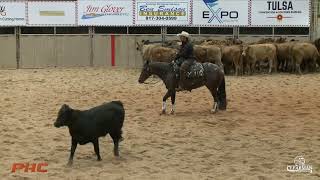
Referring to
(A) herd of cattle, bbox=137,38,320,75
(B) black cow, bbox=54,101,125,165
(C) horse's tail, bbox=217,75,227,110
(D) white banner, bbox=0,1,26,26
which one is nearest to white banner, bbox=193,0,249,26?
(A) herd of cattle, bbox=137,38,320,75

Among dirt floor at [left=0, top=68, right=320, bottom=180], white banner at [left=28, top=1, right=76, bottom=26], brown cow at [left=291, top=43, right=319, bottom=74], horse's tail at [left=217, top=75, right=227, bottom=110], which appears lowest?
dirt floor at [left=0, top=68, right=320, bottom=180]

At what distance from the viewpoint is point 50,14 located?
26719 mm

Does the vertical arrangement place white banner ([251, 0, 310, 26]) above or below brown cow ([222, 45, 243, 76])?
above

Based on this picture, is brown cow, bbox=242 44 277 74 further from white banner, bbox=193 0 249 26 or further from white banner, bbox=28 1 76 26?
white banner, bbox=28 1 76 26

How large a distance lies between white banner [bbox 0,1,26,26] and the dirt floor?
8251mm

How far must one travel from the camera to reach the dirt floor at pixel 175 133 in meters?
8.30

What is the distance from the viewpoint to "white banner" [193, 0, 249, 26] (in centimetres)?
2611

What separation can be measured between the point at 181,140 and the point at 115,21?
17.0 meters

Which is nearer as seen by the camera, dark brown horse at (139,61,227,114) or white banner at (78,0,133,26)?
dark brown horse at (139,61,227,114)

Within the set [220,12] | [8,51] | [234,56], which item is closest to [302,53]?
[234,56]

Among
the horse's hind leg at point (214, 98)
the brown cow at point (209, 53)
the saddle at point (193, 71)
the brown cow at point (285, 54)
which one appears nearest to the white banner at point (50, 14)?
the brown cow at point (209, 53)

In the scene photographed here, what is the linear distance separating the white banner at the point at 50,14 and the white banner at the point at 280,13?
28.4ft

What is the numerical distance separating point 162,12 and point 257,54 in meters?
5.70

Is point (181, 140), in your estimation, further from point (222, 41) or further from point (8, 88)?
point (222, 41)
